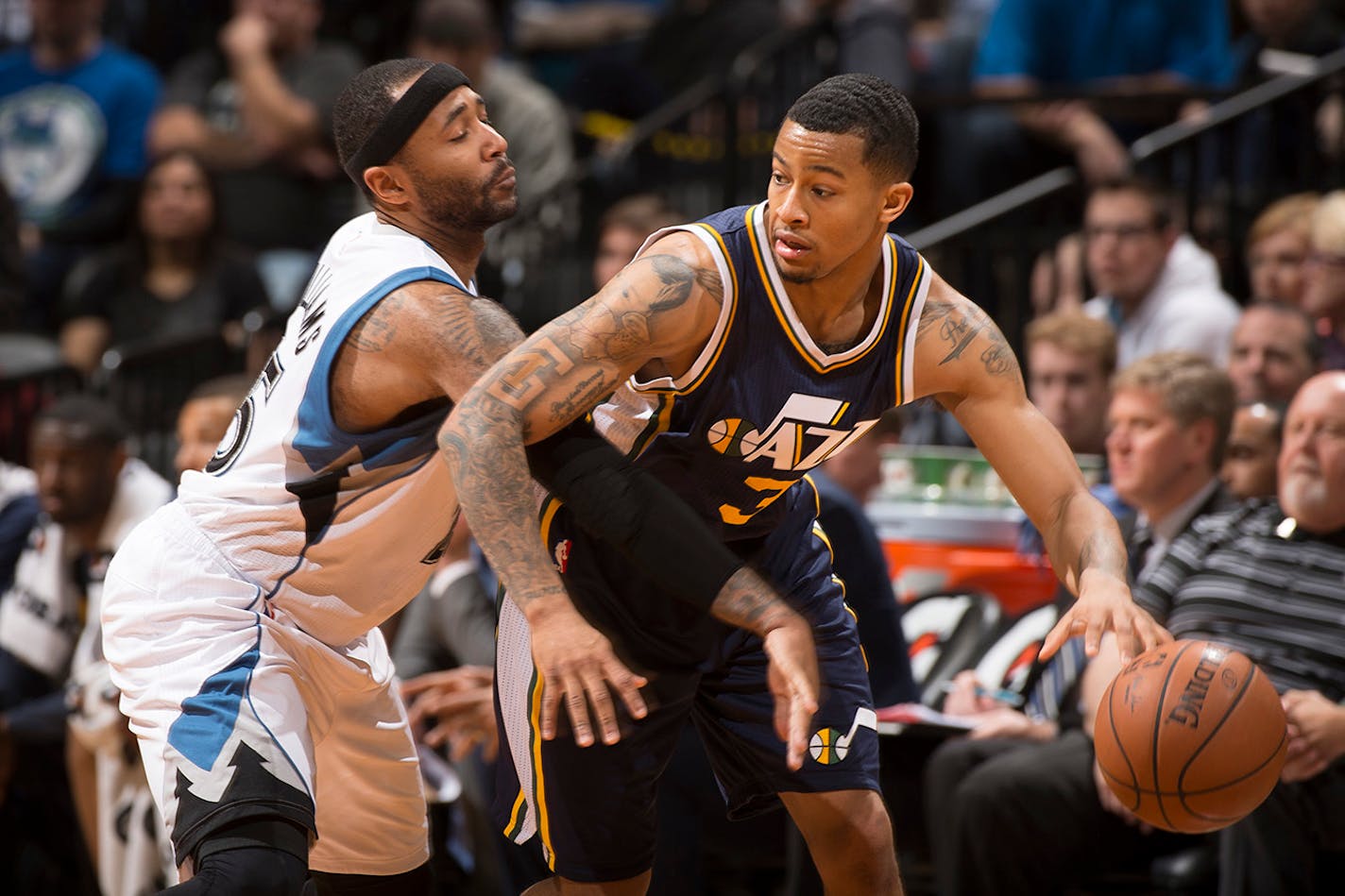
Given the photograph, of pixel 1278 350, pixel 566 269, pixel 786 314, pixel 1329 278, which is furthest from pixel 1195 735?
pixel 566 269

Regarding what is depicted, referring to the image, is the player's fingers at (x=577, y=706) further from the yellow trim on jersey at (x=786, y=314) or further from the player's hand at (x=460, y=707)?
the player's hand at (x=460, y=707)

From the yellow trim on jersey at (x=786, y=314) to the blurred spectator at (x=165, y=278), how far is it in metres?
5.29

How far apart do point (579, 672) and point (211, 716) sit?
0.82 meters

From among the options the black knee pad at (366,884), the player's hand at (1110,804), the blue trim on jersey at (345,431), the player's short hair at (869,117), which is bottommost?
the player's hand at (1110,804)

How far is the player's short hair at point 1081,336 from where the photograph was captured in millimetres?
6152

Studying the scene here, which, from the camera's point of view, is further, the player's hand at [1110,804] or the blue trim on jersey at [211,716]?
the player's hand at [1110,804]

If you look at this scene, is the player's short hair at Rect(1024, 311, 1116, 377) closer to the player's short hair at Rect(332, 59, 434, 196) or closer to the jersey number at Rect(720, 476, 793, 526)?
the jersey number at Rect(720, 476, 793, 526)

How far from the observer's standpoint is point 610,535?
332 cm

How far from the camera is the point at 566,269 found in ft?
28.7

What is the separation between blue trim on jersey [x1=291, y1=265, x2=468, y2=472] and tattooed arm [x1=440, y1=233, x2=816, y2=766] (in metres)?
0.36

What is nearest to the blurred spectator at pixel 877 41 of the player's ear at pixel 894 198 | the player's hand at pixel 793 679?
the player's ear at pixel 894 198

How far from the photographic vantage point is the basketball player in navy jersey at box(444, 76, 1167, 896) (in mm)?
3316

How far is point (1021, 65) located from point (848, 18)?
0.85 meters

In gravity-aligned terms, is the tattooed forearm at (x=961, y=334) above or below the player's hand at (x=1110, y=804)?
above
